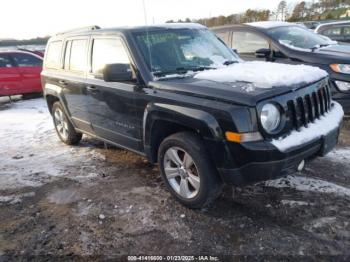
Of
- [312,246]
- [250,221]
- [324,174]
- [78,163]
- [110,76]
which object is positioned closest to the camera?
[312,246]

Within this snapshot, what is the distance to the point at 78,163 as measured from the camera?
521 cm

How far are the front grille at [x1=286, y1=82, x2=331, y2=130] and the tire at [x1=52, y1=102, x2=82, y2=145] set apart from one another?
13.0 ft

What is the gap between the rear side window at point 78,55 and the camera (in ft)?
15.8

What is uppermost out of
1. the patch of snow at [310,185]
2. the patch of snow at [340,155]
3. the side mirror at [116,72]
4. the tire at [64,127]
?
the side mirror at [116,72]

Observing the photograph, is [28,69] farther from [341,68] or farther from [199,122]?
[199,122]

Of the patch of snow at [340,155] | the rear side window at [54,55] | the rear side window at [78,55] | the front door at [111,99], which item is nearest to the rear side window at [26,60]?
the rear side window at [54,55]

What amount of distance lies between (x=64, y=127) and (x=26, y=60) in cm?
640

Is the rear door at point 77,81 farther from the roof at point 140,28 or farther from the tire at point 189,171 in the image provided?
the tire at point 189,171

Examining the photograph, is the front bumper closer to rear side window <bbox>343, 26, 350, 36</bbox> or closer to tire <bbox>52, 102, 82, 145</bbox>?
tire <bbox>52, 102, 82, 145</bbox>

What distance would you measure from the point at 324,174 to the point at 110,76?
9.24ft

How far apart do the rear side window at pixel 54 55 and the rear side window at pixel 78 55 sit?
378 millimetres

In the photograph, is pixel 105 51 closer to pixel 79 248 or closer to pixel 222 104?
pixel 222 104

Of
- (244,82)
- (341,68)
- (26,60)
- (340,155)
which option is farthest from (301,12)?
(244,82)

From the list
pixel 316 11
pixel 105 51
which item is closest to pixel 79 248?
pixel 105 51
